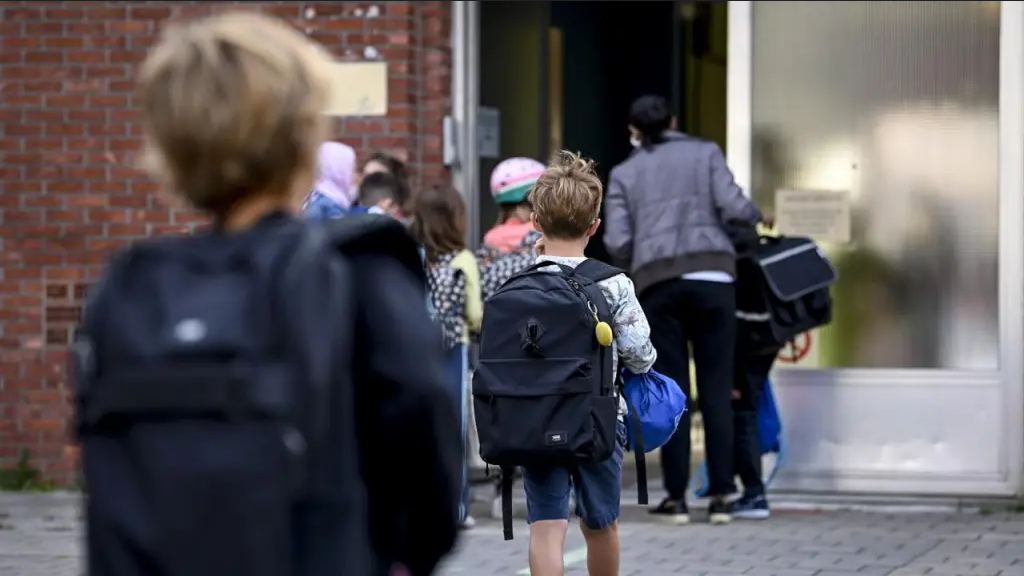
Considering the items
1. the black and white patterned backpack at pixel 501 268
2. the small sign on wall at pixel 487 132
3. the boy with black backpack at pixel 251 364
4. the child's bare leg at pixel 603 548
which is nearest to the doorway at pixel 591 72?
the small sign on wall at pixel 487 132

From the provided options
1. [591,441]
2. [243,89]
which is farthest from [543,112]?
[243,89]

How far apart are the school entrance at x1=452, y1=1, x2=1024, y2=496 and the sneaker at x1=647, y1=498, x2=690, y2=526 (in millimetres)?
758

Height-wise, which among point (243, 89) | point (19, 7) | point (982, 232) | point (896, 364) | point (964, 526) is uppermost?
point (19, 7)

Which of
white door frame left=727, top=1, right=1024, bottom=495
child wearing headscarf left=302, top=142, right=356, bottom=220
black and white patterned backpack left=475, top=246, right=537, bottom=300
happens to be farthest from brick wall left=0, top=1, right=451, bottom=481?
child wearing headscarf left=302, top=142, right=356, bottom=220

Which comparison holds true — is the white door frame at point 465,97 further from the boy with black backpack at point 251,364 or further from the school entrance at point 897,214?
the boy with black backpack at point 251,364

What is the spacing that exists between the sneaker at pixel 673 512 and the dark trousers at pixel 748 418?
0.30m

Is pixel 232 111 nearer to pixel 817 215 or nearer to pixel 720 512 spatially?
pixel 720 512

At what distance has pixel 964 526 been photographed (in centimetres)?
830

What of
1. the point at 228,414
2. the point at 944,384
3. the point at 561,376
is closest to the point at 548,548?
the point at 561,376

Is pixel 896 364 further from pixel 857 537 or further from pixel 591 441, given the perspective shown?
pixel 591 441

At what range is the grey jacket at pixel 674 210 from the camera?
8.17 metres

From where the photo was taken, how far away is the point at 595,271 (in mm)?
5367

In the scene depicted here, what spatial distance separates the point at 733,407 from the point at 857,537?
0.92 metres

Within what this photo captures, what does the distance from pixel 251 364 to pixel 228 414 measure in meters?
0.06
